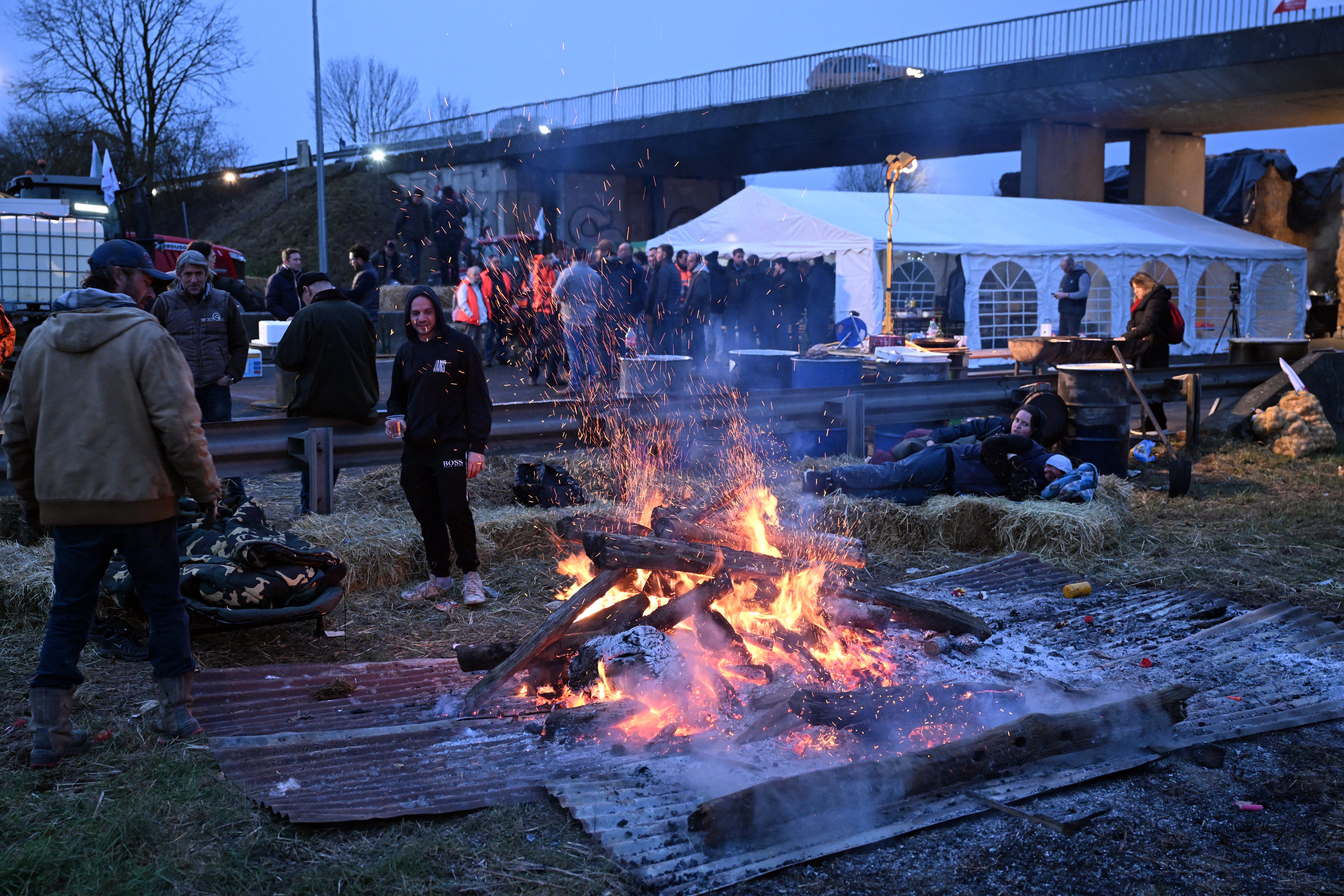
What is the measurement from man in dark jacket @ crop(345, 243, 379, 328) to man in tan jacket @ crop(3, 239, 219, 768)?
23.8 ft

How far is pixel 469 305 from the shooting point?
16.8m

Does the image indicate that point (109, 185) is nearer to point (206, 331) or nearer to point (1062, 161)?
point (206, 331)

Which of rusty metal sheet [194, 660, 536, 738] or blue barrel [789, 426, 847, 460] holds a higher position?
blue barrel [789, 426, 847, 460]

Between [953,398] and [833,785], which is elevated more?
[953,398]

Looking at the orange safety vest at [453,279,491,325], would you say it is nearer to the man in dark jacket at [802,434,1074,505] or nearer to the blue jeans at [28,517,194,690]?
the man in dark jacket at [802,434,1074,505]

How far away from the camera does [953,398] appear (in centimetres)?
1004

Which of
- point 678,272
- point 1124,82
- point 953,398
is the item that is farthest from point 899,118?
point 953,398

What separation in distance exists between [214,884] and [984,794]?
2.54 meters

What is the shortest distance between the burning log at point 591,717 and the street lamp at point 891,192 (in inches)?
506

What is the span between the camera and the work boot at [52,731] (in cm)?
394

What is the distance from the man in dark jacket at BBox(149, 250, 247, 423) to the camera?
24.3 ft

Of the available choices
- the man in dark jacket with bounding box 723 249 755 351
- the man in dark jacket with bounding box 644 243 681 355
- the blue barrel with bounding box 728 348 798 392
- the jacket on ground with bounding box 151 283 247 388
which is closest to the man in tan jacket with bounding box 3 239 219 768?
the jacket on ground with bounding box 151 283 247 388

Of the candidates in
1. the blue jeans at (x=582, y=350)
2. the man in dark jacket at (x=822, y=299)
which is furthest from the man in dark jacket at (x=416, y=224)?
the blue jeans at (x=582, y=350)

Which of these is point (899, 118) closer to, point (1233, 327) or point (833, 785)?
point (1233, 327)
